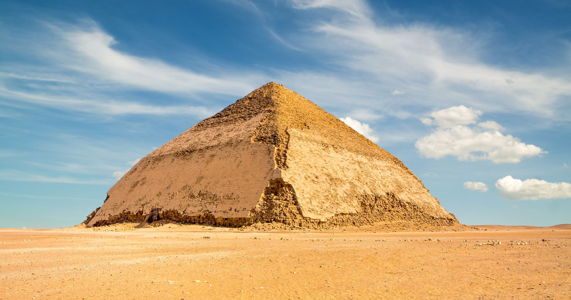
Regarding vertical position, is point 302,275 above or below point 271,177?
below

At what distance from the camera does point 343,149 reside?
112 ft

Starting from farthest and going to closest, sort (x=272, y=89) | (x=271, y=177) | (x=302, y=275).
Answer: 1. (x=272, y=89)
2. (x=271, y=177)
3. (x=302, y=275)

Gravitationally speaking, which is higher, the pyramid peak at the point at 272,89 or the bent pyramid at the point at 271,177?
the pyramid peak at the point at 272,89

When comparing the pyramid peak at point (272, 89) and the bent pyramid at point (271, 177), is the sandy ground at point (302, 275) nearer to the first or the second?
the bent pyramid at point (271, 177)

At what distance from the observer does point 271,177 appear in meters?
Result: 26.8

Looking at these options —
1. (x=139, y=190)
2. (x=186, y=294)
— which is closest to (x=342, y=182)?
(x=139, y=190)

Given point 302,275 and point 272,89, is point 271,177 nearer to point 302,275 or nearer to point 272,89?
point 272,89

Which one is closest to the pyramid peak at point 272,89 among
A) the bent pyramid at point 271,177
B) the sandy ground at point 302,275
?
the bent pyramid at point 271,177

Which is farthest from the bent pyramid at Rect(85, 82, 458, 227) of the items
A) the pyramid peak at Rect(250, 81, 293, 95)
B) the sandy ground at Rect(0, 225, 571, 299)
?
the sandy ground at Rect(0, 225, 571, 299)

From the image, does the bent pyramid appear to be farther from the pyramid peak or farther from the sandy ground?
the sandy ground

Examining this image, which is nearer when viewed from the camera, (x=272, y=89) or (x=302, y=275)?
(x=302, y=275)

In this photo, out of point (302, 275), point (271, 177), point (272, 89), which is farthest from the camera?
point (272, 89)

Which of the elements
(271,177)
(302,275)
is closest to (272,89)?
(271,177)

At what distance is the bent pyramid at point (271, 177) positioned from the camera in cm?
2659
